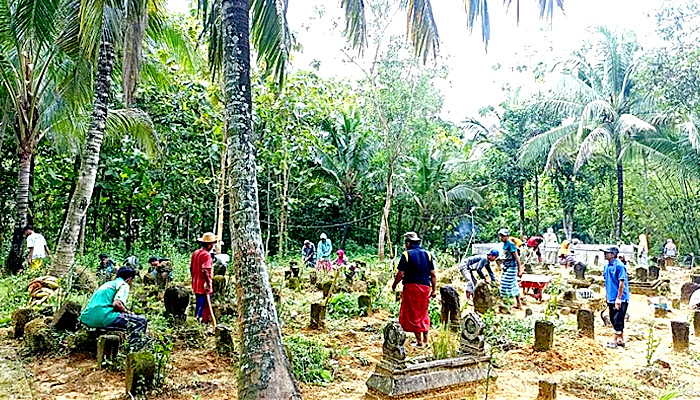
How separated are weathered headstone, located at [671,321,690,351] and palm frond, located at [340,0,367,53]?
238 inches

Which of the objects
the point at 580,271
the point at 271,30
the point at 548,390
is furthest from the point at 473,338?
the point at 580,271

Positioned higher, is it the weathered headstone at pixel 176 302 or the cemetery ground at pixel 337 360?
the weathered headstone at pixel 176 302

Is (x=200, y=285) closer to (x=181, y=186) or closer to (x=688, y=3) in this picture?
(x=181, y=186)

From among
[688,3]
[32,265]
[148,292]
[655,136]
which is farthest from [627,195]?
[32,265]

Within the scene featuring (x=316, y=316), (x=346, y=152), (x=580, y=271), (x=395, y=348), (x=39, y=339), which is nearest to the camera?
(x=395, y=348)

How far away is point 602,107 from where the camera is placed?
2014 centimetres

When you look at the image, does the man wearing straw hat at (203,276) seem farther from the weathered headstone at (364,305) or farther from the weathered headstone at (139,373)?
the weathered headstone at (364,305)

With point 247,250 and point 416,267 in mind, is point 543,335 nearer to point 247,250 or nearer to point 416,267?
point 416,267

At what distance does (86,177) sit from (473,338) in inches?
250

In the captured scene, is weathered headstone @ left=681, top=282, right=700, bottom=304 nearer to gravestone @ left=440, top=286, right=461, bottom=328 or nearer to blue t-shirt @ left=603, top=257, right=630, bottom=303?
blue t-shirt @ left=603, top=257, right=630, bottom=303

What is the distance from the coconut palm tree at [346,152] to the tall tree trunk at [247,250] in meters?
16.8

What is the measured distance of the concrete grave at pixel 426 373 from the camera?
17.6ft

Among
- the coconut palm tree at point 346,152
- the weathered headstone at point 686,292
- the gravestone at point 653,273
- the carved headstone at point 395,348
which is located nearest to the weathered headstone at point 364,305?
the carved headstone at point 395,348

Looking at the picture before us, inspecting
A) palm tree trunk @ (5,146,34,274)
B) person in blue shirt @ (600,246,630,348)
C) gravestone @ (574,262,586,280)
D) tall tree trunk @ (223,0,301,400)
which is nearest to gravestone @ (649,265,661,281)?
gravestone @ (574,262,586,280)
